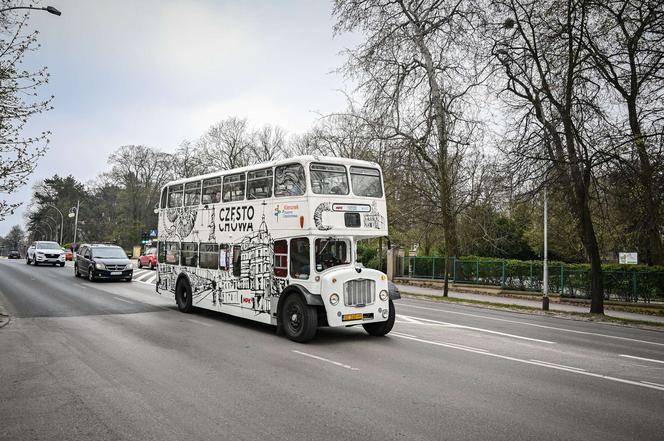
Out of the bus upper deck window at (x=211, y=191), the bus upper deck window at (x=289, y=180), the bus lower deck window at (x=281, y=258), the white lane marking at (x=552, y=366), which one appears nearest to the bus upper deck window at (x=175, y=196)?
the bus upper deck window at (x=211, y=191)

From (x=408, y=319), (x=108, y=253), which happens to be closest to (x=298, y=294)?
(x=408, y=319)

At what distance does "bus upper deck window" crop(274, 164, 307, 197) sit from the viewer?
10.9 m

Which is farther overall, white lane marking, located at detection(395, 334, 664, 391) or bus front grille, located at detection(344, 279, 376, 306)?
bus front grille, located at detection(344, 279, 376, 306)

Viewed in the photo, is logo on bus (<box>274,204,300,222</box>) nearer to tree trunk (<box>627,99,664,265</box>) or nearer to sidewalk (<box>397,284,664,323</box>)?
tree trunk (<box>627,99,664,265</box>)

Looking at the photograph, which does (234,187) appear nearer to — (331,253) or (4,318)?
(331,253)

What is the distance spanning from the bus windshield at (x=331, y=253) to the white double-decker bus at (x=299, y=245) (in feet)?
0.07

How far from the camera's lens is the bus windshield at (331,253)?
35.1 feet

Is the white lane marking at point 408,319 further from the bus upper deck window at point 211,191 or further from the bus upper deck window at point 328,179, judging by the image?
the bus upper deck window at point 211,191

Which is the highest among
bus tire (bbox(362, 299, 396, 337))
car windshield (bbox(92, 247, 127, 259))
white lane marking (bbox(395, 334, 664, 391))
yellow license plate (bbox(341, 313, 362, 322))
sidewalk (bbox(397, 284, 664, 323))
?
car windshield (bbox(92, 247, 127, 259))

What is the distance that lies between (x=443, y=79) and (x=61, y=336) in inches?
920

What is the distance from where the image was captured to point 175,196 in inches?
627

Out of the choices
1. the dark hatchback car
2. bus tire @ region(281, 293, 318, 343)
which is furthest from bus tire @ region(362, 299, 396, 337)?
the dark hatchback car

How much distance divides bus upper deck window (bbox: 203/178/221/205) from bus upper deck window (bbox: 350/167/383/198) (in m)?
4.28

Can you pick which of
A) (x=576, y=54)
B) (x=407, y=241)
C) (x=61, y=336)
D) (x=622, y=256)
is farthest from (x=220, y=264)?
(x=407, y=241)
